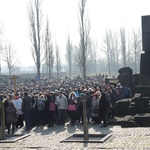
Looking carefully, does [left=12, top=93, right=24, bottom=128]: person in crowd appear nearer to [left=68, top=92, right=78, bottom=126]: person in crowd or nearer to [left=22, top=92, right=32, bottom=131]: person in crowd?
[left=22, top=92, right=32, bottom=131]: person in crowd

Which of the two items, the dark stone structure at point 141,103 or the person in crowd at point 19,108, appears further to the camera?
the person in crowd at point 19,108

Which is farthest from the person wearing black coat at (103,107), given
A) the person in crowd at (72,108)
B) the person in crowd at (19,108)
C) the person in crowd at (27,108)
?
the person in crowd at (19,108)

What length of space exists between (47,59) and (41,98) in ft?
144

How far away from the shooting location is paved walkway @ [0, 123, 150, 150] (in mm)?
11664

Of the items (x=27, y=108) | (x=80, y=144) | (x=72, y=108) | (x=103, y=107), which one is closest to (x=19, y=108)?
(x=27, y=108)

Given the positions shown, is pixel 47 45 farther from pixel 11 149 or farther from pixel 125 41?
pixel 11 149

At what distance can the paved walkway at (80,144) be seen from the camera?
38.3ft

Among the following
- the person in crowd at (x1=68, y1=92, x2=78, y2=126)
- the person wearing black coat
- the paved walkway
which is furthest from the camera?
the person in crowd at (x1=68, y1=92, x2=78, y2=126)

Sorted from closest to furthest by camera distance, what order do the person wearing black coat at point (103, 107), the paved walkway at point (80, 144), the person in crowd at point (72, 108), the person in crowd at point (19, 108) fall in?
1. the paved walkway at point (80, 144)
2. the person wearing black coat at point (103, 107)
3. the person in crowd at point (19, 108)
4. the person in crowd at point (72, 108)

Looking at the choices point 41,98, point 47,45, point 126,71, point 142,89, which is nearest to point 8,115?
point 41,98

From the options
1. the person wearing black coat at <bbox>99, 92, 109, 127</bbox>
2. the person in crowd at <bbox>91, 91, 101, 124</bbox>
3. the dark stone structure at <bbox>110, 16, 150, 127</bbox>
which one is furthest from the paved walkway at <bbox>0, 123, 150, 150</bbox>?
the person in crowd at <bbox>91, 91, 101, 124</bbox>

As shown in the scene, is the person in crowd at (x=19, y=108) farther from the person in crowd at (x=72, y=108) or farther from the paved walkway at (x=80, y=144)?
the person in crowd at (x=72, y=108)

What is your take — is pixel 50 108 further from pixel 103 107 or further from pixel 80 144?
pixel 80 144

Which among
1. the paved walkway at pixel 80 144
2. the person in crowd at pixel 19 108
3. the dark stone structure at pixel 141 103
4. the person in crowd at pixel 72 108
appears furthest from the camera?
the person in crowd at pixel 72 108
